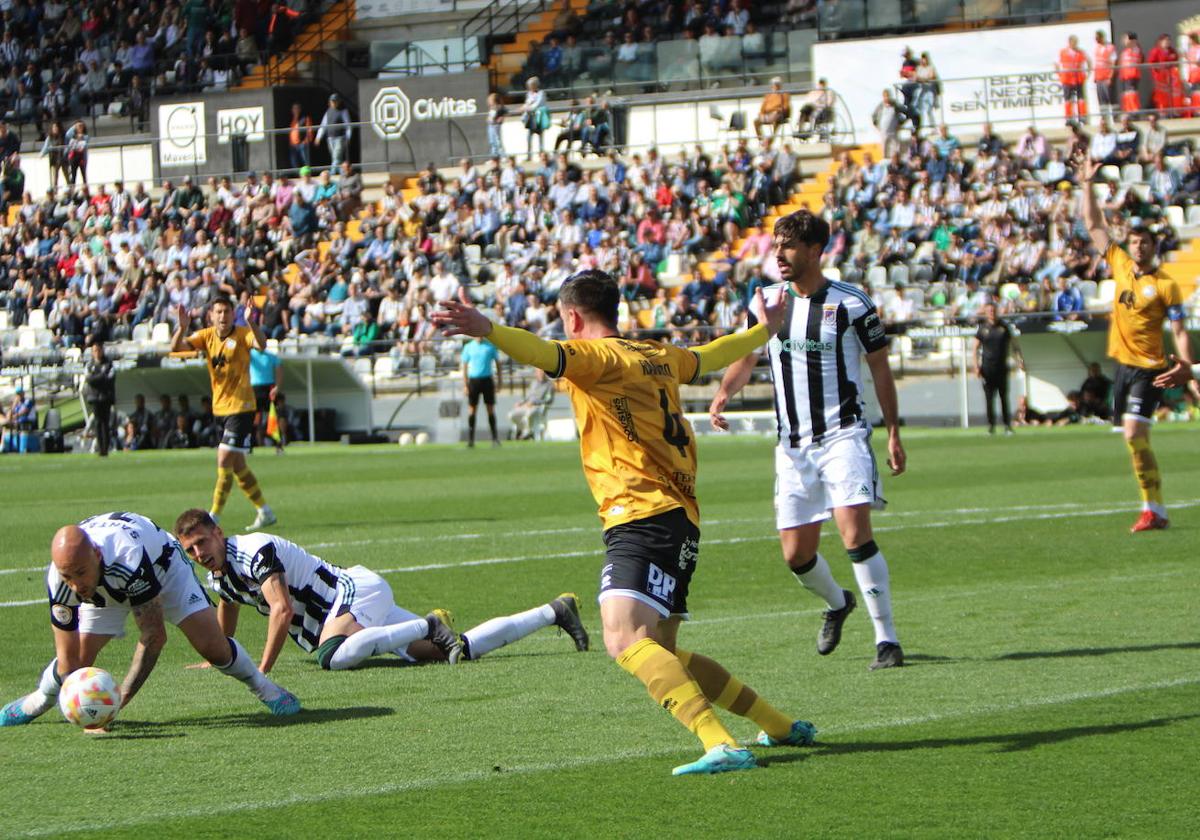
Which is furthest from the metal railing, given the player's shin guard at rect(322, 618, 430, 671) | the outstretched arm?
the player's shin guard at rect(322, 618, 430, 671)

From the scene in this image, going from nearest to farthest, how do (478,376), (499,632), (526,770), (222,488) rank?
(526,770) → (499,632) → (222,488) → (478,376)

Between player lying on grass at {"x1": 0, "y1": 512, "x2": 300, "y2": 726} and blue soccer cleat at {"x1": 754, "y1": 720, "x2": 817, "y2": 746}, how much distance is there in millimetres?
2232

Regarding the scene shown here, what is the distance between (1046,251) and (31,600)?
22.7 meters

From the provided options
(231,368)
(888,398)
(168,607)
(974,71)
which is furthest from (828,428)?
(974,71)

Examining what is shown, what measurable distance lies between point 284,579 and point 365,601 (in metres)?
0.53

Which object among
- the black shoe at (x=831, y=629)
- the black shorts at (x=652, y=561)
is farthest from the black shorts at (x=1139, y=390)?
the black shorts at (x=652, y=561)

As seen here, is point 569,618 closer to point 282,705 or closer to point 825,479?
point 825,479

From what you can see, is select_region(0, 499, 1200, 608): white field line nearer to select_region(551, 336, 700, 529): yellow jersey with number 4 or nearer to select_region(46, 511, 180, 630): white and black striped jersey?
select_region(46, 511, 180, 630): white and black striped jersey

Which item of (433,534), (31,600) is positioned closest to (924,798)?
(31,600)

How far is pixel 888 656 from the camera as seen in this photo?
328 inches

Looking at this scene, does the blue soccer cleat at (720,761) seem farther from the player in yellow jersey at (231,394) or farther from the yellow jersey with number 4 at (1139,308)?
the player in yellow jersey at (231,394)

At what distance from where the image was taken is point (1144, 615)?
31.6ft

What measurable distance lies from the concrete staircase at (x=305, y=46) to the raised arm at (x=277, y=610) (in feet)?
126

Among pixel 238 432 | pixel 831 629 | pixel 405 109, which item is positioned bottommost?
pixel 831 629
